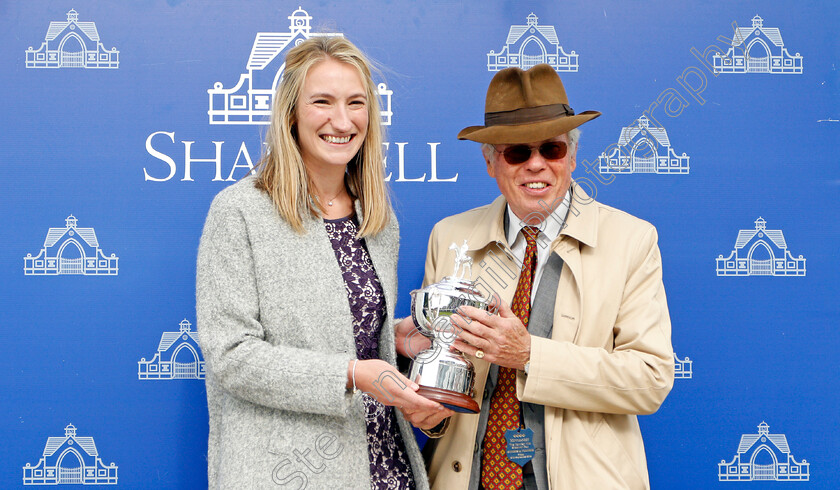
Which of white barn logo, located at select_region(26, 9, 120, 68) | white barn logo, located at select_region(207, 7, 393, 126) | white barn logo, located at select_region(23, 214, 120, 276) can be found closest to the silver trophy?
white barn logo, located at select_region(207, 7, 393, 126)

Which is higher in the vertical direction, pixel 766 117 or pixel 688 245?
pixel 766 117

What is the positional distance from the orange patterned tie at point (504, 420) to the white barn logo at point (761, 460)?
4.10 feet

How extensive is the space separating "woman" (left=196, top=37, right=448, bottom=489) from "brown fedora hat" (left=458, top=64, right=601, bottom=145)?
1.31 ft


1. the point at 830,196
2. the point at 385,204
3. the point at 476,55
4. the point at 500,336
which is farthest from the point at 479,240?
the point at 830,196

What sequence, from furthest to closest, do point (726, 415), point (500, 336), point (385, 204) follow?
point (726, 415), point (385, 204), point (500, 336)

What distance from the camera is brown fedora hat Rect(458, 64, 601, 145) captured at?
2.02 metres

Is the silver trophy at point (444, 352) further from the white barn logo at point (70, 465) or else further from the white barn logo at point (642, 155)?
the white barn logo at point (70, 465)

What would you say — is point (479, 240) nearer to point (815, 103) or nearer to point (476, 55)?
point (476, 55)

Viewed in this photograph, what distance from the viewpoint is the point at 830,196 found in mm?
2750

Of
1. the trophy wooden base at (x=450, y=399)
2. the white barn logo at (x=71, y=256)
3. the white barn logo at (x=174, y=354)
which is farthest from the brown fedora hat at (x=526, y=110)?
the white barn logo at (x=71, y=256)

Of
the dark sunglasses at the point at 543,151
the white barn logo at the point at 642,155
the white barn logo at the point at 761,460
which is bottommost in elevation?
the white barn logo at the point at 761,460

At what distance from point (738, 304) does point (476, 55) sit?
1414mm

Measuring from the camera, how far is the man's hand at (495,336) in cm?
177

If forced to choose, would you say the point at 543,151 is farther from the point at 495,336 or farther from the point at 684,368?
the point at 684,368
